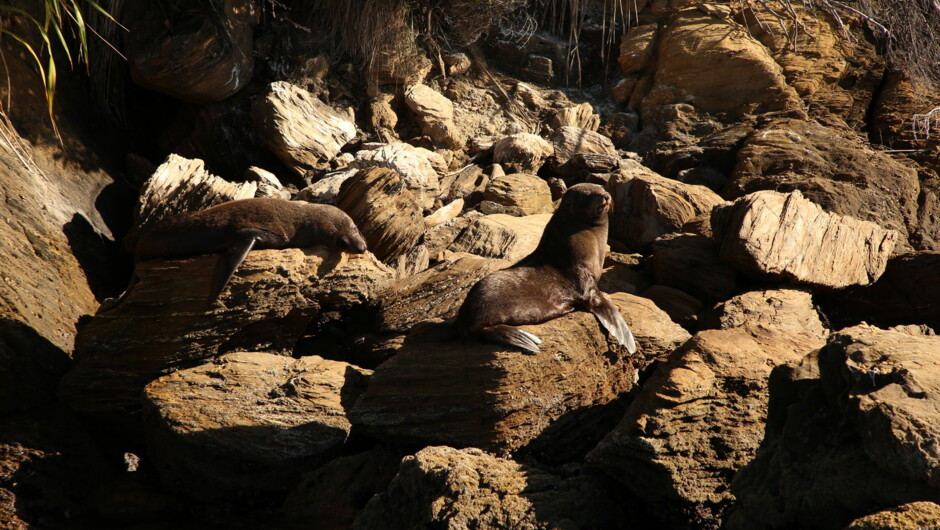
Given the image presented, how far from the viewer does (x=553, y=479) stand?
13.2 ft

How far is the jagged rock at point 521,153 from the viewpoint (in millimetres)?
9523

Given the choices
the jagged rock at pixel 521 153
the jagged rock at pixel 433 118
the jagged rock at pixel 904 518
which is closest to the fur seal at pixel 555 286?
the jagged rock at pixel 904 518

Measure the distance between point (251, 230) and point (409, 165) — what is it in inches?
99.8

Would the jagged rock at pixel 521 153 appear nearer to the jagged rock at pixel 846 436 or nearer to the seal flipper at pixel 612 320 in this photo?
the seal flipper at pixel 612 320

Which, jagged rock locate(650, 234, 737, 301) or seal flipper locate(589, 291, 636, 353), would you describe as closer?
seal flipper locate(589, 291, 636, 353)

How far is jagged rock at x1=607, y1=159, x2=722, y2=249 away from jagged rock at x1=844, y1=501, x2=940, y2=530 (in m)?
5.35

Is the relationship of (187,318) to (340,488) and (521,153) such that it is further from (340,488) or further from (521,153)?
(521,153)

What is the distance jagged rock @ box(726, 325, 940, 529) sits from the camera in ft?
9.53

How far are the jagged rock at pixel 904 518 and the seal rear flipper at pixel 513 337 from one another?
2.46 m

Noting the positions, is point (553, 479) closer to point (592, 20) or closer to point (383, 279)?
point (383, 279)

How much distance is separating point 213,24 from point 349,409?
5.50 metres

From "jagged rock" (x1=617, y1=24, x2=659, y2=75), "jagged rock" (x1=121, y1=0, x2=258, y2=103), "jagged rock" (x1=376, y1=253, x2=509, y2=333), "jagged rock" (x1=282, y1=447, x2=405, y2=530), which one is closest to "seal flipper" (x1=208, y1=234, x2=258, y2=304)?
"jagged rock" (x1=376, y1=253, x2=509, y2=333)

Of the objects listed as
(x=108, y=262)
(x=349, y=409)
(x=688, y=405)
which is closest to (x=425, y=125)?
(x=108, y=262)

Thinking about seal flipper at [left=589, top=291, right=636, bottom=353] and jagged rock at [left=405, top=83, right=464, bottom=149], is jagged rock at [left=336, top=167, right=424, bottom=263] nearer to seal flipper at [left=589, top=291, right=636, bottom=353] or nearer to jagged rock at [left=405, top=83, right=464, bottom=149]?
seal flipper at [left=589, top=291, right=636, bottom=353]
